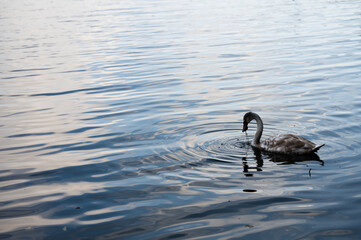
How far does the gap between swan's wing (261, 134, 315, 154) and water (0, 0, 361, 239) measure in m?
0.24

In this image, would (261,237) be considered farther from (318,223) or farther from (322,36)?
(322,36)

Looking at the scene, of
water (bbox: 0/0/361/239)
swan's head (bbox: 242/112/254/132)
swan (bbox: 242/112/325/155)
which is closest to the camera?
water (bbox: 0/0/361/239)

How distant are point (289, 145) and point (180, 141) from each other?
2.63 m

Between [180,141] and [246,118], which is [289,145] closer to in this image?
[246,118]

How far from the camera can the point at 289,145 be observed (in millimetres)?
11141

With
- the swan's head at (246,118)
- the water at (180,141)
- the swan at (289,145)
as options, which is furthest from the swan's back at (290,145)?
the swan's head at (246,118)

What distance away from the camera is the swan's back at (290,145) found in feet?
36.0

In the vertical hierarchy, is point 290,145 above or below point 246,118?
below

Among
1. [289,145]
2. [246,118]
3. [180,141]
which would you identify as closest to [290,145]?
[289,145]

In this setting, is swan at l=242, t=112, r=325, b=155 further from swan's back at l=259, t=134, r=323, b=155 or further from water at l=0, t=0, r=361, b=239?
water at l=0, t=0, r=361, b=239

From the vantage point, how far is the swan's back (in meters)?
11.0

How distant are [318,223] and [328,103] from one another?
831 centimetres

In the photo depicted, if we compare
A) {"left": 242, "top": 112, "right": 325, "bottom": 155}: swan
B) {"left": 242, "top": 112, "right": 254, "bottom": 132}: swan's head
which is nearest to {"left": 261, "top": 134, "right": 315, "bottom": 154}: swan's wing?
{"left": 242, "top": 112, "right": 325, "bottom": 155}: swan

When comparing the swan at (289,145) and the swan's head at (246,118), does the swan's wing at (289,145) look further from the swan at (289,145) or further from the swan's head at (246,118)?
the swan's head at (246,118)
